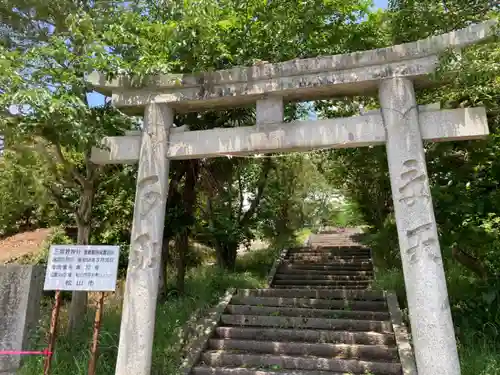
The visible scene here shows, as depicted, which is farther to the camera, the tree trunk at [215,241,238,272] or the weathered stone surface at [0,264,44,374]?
the tree trunk at [215,241,238,272]

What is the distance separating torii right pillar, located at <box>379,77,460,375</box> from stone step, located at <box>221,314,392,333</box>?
8.68 feet

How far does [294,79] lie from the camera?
17.1 feet

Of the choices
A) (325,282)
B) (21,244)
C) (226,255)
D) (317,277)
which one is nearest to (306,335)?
(325,282)

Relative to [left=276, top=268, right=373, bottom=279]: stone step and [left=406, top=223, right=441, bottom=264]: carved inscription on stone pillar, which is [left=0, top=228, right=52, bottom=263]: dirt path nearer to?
[left=276, top=268, right=373, bottom=279]: stone step

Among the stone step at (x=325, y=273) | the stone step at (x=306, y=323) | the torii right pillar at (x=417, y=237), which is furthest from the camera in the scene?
the stone step at (x=325, y=273)

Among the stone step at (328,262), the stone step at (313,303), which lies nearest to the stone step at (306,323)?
the stone step at (313,303)

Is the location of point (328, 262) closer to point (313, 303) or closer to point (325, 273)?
point (325, 273)

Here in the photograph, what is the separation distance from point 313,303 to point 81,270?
5.01m

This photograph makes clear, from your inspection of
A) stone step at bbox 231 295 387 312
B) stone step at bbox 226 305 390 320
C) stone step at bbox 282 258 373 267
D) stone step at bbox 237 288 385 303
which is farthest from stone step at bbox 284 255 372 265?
stone step at bbox 226 305 390 320

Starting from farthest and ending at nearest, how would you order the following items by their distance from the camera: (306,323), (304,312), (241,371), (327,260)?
(327,260) → (304,312) → (306,323) → (241,371)

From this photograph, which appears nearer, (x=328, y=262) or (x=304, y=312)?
(x=304, y=312)

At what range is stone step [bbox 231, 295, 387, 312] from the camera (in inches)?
314

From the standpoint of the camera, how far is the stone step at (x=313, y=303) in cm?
797

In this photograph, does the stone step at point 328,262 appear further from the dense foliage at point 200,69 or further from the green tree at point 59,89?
the green tree at point 59,89
